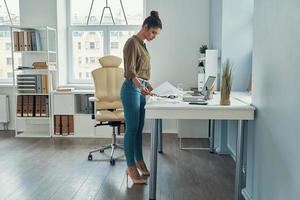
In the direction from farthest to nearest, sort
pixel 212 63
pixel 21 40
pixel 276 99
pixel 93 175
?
pixel 21 40 → pixel 212 63 → pixel 93 175 → pixel 276 99

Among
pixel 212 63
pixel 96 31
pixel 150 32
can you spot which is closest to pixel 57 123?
pixel 96 31

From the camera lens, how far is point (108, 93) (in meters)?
4.09

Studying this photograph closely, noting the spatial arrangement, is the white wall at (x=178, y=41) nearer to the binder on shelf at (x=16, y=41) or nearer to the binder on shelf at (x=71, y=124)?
the binder on shelf at (x=71, y=124)

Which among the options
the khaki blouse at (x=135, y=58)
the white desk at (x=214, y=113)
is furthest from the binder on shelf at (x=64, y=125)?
the white desk at (x=214, y=113)

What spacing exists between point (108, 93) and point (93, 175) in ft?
3.54

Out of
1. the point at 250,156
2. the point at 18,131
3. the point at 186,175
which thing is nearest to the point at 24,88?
the point at 18,131

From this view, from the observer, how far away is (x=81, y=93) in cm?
519

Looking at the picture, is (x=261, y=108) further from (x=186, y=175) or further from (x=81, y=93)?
(x=81, y=93)

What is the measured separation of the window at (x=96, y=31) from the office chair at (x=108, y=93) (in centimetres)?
160

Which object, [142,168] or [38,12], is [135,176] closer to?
[142,168]

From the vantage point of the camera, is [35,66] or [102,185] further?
[35,66]

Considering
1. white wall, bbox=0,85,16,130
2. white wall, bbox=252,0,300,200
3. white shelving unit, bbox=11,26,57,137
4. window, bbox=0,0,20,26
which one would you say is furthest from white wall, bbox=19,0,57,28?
white wall, bbox=252,0,300,200

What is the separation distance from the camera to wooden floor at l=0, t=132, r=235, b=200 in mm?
2951

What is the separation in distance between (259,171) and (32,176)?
2.22m
